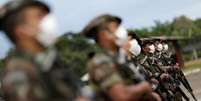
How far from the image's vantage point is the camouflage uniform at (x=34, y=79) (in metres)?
5.00

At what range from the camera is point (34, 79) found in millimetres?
5004

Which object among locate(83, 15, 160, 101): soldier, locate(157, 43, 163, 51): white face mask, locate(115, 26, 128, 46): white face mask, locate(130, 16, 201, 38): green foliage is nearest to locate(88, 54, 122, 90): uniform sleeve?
locate(83, 15, 160, 101): soldier

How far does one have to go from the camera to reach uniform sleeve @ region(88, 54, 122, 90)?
6.11 metres

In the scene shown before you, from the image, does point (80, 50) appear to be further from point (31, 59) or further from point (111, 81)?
point (31, 59)

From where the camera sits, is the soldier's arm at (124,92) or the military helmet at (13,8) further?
the soldier's arm at (124,92)

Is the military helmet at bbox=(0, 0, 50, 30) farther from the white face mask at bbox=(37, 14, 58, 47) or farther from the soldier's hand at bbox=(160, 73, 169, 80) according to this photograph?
the soldier's hand at bbox=(160, 73, 169, 80)

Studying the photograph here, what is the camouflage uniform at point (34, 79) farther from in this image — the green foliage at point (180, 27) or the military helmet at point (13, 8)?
the green foliage at point (180, 27)

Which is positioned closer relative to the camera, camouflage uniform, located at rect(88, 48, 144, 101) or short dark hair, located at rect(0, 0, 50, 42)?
short dark hair, located at rect(0, 0, 50, 42)

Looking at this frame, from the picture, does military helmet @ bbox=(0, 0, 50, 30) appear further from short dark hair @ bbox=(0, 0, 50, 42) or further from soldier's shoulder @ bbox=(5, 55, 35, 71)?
soldier's shoulder @ bbox=(5, 55, 35, 71)

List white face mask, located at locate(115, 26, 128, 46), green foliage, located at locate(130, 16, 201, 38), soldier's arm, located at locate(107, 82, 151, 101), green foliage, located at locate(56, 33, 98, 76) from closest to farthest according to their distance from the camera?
soldier's arm, located at locate(107, 82, 151, 101)
green foliage, located at locate(56, 33, 98, 76)
white face mask, located at locate(115, 26, 128, 46)
green foliage, located at locate(130, 16, 201, 38)

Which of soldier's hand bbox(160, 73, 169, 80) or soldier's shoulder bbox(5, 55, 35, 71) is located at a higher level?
soldier's hand bbox(160, 73, 169, 80)

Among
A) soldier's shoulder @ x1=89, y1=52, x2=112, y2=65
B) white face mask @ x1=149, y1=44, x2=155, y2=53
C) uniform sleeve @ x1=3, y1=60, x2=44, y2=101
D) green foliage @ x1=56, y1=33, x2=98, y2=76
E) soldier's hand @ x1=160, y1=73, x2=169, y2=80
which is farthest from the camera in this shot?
white face mask @ x1=149, y1=44, x2=155, y2=53

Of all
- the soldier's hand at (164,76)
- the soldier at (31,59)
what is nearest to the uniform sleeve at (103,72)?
the soldier at (31,59)

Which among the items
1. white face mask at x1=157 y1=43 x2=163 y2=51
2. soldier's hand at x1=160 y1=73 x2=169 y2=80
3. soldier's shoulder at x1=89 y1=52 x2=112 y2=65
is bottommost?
soldier's shoulder at x1=89 y1=52 x2=112 y2=65
